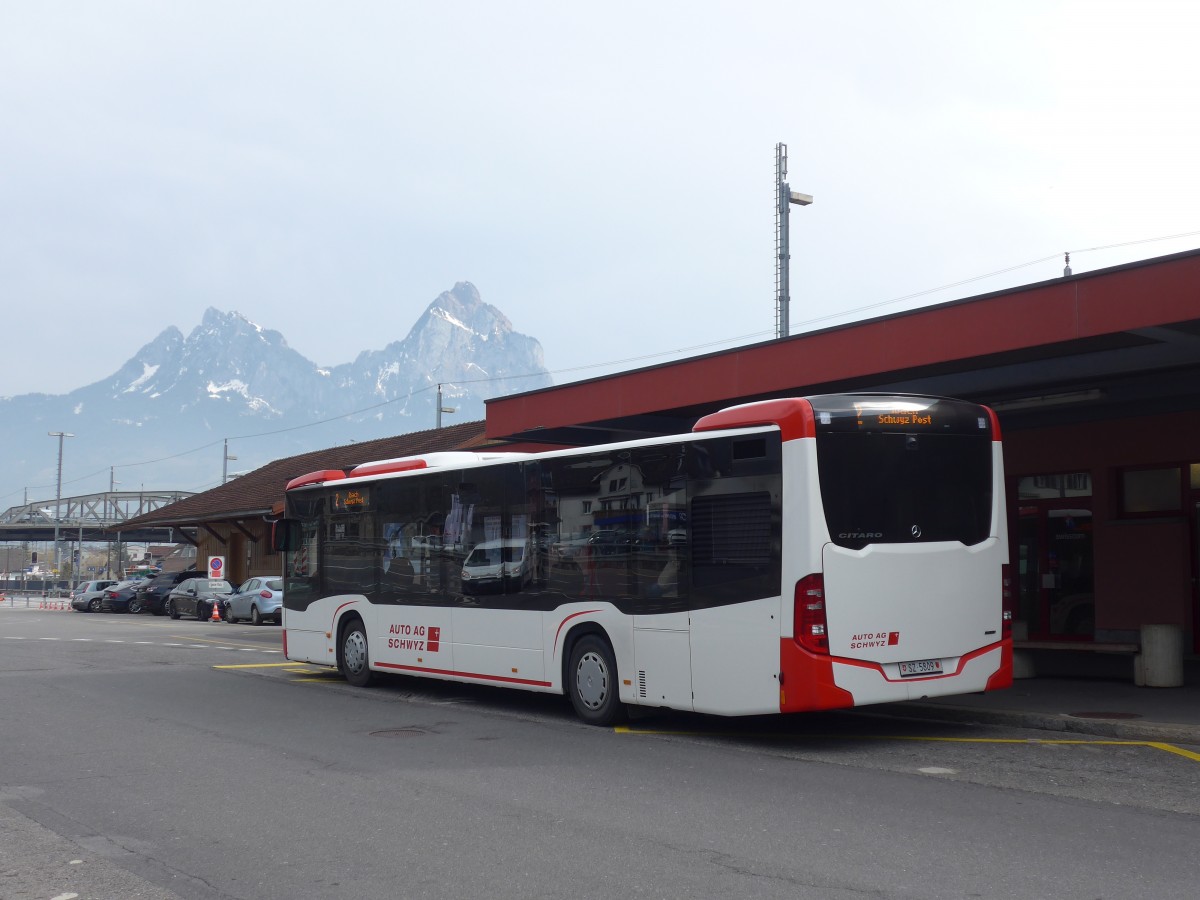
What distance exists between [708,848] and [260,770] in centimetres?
442

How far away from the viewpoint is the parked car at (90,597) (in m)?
53.3

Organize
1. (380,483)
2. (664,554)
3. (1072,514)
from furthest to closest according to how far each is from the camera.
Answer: (1072,514)
(380,483)
(664,554)

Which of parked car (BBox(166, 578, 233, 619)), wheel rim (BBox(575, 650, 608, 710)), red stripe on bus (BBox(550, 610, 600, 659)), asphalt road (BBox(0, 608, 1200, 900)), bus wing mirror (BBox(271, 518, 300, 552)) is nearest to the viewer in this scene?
asphalt road (BBox(0, 608, 1200, 900))

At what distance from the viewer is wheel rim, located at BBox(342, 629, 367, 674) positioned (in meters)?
16.4

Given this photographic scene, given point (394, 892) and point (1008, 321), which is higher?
point (1008, 321)

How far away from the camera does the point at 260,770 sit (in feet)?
32.2

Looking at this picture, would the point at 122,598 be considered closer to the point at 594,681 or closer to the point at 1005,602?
the point at 594,681

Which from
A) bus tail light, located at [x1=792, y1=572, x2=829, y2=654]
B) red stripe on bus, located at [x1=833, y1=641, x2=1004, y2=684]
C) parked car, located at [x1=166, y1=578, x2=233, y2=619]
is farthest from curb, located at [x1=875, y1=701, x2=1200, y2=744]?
parked car, located at [x1=166, y1=578, x2=233, y2=619]

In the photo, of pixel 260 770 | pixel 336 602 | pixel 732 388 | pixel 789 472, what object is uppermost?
pixel 732 388

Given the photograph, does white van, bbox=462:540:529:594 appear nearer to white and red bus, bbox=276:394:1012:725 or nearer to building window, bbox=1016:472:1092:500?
white and red bus, bbox=276:394:1012:725

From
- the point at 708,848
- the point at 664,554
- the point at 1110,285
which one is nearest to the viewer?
the point at 708,848

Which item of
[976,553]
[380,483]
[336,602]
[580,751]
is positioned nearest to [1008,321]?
[976,553]

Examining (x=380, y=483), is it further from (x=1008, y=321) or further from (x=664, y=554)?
(x=1008, y=321)

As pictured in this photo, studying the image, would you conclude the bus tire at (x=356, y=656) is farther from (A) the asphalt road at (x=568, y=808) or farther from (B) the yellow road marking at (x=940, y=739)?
(B) the yellow road marking at (x=940, y=739)
